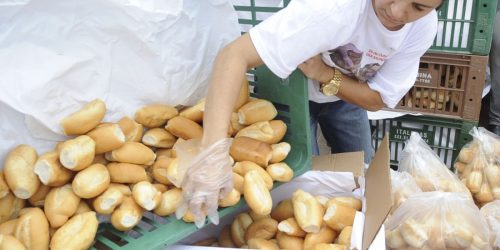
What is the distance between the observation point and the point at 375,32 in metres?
1.13

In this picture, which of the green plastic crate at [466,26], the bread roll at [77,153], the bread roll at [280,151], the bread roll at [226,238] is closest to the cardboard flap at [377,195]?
the bread roll at [280,151]

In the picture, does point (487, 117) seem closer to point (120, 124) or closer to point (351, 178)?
point (351, 178)

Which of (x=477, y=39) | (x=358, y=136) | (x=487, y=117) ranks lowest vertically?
(x=487, y=117)

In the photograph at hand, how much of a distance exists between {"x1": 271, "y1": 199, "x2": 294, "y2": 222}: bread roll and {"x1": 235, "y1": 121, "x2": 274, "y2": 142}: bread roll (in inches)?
Answer: 6.3

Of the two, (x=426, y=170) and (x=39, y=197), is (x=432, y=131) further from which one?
(x=39, y=197)

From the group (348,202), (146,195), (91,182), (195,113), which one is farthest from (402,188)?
(91,182)

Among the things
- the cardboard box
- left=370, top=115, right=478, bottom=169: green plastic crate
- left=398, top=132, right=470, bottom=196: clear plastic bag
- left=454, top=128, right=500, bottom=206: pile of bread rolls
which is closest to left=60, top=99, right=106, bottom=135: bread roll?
the cardboard box

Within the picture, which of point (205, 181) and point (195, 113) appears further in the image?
point (195, 113)

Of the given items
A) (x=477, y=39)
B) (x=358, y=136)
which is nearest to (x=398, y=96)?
(x=358, y=136)

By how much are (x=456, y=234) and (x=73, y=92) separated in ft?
3.12

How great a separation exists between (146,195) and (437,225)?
27.6 inches

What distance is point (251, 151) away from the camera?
1097 mm

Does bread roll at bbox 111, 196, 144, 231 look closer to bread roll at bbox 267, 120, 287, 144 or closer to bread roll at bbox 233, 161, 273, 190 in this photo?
bread roll at bbox 233, 161, 273, 190

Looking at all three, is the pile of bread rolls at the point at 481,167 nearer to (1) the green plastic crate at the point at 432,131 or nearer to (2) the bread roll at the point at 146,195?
(1) the green plastic crate at the point at 432,131
